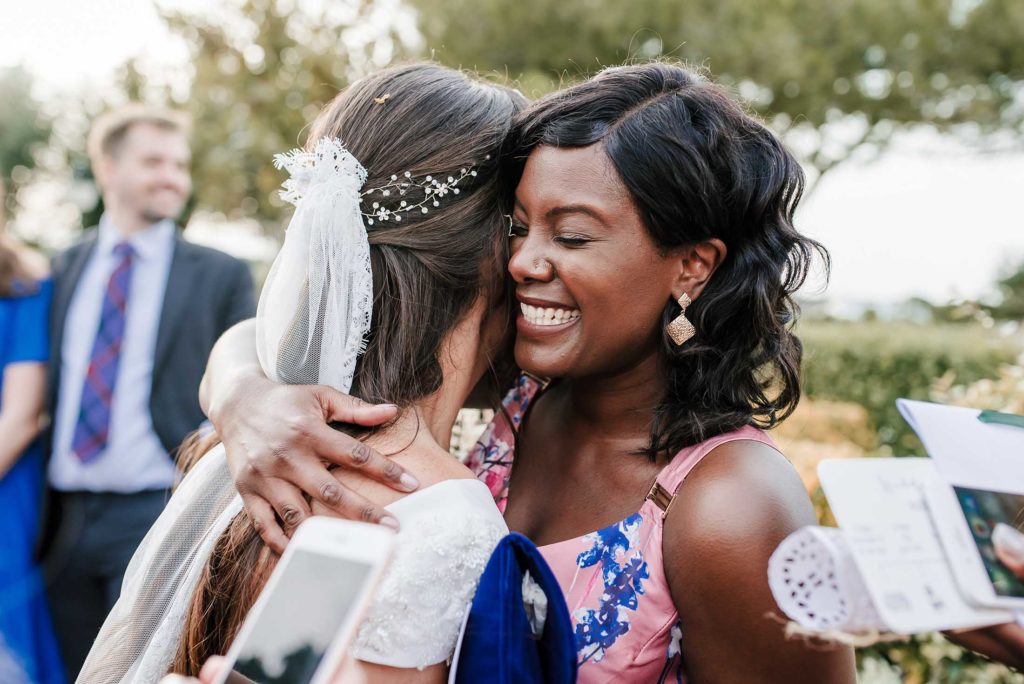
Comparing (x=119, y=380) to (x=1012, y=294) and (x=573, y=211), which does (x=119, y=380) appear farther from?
(x=1012, y=294)

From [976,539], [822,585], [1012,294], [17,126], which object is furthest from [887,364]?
[17,126]

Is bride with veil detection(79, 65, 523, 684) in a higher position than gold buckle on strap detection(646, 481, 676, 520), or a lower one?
higher

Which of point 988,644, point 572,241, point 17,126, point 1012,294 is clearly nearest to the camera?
point 988,644

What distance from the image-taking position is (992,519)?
1202mm

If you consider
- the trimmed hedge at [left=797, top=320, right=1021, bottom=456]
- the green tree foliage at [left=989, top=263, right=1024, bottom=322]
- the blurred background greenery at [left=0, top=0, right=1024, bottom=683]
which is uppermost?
the blurred background greenery at [left=0, top=0, right=1024, bottom=683]

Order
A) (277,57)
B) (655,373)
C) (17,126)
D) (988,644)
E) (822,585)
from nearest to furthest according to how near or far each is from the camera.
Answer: (822,585), (988,644), (655,373), (277,57), (17,126)

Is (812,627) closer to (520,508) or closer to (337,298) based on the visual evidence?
(337,298)

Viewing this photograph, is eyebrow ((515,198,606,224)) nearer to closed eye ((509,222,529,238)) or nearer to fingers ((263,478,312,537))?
closed eye ((509,222,529,238))

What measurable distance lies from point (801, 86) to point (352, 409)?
16.0 m

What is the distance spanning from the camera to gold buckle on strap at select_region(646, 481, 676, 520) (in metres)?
1.91

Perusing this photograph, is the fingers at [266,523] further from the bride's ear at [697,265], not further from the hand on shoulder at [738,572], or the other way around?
the bride's ear at [697,265]

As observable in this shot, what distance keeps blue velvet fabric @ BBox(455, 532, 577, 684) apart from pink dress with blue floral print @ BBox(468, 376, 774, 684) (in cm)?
29

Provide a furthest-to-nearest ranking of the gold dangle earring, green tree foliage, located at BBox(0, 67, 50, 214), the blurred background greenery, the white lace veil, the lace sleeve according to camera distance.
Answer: green tree foliage, located at BBox(0, 67, 50, 214) < the blurred background greenery < the gold dangle earring < the white lace veil < the lace sleeve

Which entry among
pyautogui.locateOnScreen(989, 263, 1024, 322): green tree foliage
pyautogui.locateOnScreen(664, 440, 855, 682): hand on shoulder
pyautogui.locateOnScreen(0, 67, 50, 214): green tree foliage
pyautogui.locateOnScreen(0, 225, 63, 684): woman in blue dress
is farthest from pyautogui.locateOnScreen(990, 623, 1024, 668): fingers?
pyautogui.locateOnScreen(0, 67, 50, 214): green tree foliage
